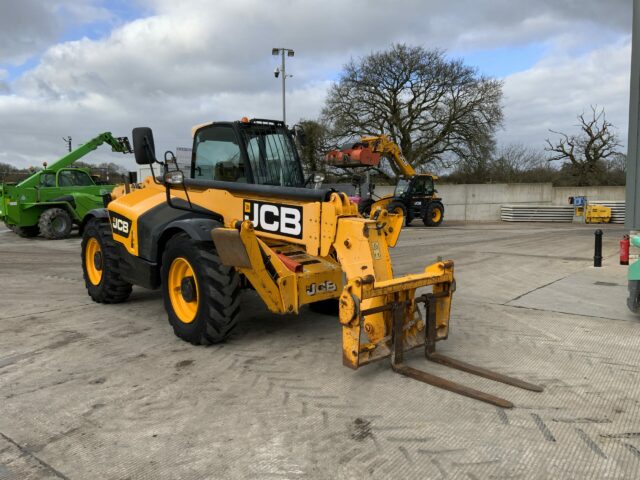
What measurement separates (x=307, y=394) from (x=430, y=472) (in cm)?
126

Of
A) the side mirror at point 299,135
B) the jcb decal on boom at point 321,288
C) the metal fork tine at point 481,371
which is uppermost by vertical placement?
the side mirror at point 299,135

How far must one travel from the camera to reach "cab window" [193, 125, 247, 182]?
5.52 m

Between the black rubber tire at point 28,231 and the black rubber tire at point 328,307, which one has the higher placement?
the black rubber tire at point 28,231

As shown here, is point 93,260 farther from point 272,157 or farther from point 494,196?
point 494,196

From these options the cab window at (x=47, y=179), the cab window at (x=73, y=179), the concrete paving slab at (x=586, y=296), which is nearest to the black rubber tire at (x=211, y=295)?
the concrete paving slab at (x=586, y=296)

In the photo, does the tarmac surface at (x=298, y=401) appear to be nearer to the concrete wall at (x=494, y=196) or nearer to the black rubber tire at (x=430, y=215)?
the black rubber tire at (x=430, y=215)

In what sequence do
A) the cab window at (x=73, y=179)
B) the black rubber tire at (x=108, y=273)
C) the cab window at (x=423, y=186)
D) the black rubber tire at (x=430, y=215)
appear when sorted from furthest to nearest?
the black rubber tire at (x=430, y=215)
the cab window at (x=423, y=186)
the cab window at (x=73, y=179)
the black rubber tire at (x=108, y=273)

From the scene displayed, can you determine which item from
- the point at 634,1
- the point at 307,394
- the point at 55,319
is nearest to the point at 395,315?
the point at 307,394

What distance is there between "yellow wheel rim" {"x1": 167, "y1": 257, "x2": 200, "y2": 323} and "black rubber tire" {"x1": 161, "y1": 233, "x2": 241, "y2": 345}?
18 cm

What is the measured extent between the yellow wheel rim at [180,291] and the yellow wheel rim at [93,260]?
230 centimetres

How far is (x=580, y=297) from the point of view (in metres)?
7.31

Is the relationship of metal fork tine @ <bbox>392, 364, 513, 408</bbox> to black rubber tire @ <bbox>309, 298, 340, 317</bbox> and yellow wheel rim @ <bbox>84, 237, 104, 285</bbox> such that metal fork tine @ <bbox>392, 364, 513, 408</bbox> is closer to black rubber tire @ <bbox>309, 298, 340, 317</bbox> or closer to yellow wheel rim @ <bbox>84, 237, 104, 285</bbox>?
black rubber tire @ <bbox>309, 298, 340, 317</bbox>

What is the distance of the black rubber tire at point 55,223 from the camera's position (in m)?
15.5

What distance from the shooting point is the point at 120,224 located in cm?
628
